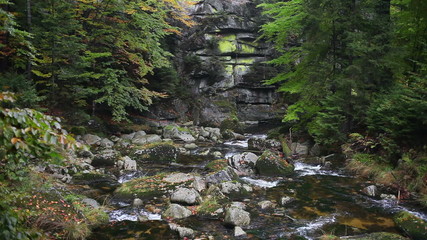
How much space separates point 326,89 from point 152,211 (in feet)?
33.6

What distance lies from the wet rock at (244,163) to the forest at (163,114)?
0.07 m

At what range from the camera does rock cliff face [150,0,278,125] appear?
29.9 meters

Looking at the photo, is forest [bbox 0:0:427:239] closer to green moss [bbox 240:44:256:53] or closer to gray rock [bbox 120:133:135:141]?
gray rock [bbox 120:133:135:141]

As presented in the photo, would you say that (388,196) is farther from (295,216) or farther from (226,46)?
(226,46)

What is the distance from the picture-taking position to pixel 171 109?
82.9 feet

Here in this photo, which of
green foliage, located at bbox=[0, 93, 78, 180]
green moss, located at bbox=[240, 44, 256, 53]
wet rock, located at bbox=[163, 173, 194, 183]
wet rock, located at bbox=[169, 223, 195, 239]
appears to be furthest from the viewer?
green moss, located at bbox=[240, 44, 256, 53]

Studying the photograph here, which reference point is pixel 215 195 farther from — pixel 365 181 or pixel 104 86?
pixel 104 86

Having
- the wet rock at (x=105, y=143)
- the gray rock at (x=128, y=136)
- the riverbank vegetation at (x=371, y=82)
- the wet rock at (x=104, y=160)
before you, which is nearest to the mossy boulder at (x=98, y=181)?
the wet rock at (x=104, y=160)

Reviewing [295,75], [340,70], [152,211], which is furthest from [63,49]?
[340,70]

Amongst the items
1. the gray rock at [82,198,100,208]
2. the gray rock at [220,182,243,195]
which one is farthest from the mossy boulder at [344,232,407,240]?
the gray rock at [82,198,100,208]

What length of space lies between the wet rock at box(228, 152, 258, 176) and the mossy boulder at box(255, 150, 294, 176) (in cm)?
34

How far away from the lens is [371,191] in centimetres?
834

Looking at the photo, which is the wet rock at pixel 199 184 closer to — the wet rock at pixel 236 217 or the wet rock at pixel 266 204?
the wet rock at pixel 266 204

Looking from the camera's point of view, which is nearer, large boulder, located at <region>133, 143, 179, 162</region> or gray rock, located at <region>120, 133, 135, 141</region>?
large boulder, located at <region>133, 143, 179, 162</region>
